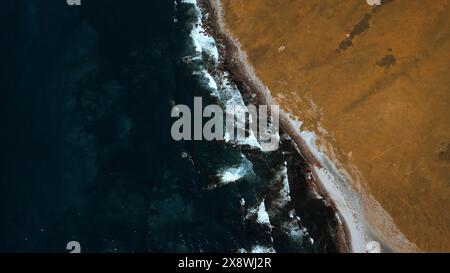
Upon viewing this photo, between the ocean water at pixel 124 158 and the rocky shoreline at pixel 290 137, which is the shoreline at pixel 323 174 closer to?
the rocky shoreline at pixel 290 137

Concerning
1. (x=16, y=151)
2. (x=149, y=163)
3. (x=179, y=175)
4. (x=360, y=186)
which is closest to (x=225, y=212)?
(x=179, y=175)

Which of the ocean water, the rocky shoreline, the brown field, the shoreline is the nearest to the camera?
the ocean water

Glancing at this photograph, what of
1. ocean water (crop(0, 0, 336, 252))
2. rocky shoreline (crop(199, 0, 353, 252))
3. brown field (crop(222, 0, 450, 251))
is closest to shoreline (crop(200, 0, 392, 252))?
rocky shoreline (crop(199, 0, 353, 252))

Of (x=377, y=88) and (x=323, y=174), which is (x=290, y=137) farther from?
(x=377, y=88)

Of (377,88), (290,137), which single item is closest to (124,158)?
(290,137)

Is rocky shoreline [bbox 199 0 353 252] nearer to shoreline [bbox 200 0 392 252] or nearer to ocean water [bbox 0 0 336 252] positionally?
shoreline [bbox 200 0 392 252]
